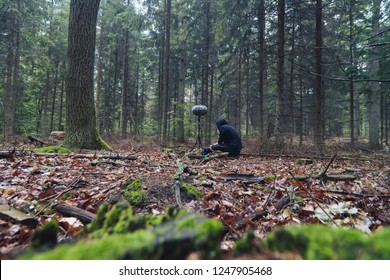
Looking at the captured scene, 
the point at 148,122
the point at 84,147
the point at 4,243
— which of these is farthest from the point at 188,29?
the point at 4,243

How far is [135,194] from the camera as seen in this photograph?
7.97 ft

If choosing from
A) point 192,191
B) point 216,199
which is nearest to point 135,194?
point 192,191

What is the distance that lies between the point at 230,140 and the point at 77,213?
21.9 feet

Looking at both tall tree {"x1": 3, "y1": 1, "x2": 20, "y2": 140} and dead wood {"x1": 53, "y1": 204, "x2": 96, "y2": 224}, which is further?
tall tree {"x1": 3, "y1": 1, "x2": 20, "y2": 140}

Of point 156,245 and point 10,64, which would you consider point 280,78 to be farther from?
point 10,64

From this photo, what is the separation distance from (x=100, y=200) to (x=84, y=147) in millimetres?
4275

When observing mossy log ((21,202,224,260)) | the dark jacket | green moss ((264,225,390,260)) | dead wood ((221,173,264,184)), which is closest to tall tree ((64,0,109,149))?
dead wood ((221,173,264,184))

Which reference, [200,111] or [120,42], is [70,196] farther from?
[120,42]

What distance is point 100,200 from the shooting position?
7.64ft

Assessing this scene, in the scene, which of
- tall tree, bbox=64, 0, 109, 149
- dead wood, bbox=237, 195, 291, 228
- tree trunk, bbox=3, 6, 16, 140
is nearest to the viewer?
dead wood, bbox=237, 195, 291, 228

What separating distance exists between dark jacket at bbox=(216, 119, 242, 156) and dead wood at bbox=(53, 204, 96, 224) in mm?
6301

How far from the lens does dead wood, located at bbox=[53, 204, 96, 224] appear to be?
69.3 inches

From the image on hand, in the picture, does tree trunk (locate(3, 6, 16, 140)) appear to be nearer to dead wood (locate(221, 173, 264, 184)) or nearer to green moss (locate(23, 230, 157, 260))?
dead wood (locate(221, 173, 264, 184))

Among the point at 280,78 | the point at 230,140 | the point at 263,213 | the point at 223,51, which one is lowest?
the point at 263,213
